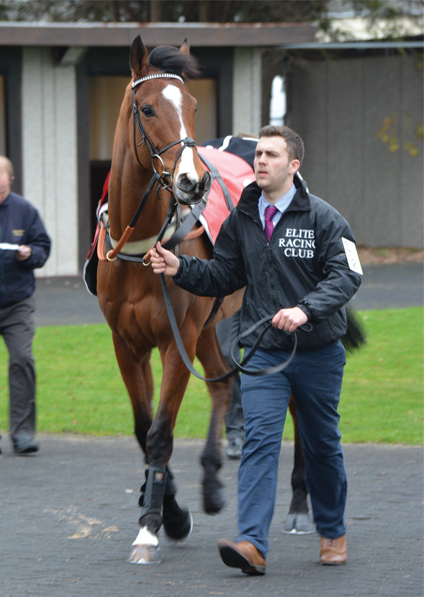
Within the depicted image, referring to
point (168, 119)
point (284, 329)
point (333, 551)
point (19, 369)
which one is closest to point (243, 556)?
point (333, 551)

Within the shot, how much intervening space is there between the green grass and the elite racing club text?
10.2ft

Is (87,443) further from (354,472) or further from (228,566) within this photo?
(228,566)

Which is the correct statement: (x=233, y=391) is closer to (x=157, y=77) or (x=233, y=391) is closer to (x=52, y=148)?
(x=157, y=77)

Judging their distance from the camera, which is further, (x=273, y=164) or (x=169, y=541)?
(x=169, y=541)

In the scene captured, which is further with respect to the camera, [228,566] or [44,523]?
[44,523]

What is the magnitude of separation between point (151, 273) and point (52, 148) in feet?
37.8

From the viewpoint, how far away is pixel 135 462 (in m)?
6.06

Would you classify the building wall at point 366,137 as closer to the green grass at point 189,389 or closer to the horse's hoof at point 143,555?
the green grass at point 189,389

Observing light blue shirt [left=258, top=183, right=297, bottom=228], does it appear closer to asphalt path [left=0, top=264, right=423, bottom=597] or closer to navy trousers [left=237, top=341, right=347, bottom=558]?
navy trousers [left=237, top=341, right=347, bottom=558]

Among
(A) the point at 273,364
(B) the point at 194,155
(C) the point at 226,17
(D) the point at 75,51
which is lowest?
(A) the point at 273,364

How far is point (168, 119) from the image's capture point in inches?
164

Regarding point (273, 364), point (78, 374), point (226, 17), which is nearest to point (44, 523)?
point (273, 364)

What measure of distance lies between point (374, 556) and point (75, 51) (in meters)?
12.2

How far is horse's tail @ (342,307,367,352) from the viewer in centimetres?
546
